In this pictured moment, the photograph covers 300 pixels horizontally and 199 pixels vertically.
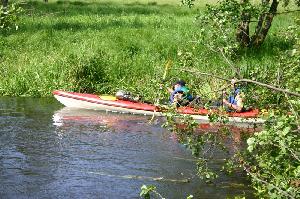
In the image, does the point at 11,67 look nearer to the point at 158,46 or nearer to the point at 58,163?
the point at 158,46

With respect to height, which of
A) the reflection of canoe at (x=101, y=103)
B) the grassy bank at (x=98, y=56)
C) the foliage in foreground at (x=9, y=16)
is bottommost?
the reflection of canoe at (x=101, y=103)

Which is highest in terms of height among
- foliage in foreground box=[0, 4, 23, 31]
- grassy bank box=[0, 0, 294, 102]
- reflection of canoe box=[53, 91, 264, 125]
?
foliage in foreground box=[0, 4, 23, 31]

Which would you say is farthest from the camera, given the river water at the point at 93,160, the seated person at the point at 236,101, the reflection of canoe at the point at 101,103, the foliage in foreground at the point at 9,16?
the reflection of canoe at the point at 101,103

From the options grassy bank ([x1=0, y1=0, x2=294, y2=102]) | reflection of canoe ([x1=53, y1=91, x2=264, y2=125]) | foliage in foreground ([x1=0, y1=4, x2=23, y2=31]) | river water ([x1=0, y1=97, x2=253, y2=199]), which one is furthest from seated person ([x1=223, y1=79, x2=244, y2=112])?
reflection of canoe ([x1=53, y1=91, x2=264, y2=125])

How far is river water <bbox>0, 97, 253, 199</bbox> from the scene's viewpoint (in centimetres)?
916

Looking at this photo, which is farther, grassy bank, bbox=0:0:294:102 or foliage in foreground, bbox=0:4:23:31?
grassy bank, bbox=0:0:294:102

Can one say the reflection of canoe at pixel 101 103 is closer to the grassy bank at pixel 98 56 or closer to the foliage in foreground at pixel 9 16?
the grassy bank at pixel 98 56

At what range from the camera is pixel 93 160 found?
429 inches

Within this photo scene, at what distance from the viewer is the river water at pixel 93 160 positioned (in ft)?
30.0

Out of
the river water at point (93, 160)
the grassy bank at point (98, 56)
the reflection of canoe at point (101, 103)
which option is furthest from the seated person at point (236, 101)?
the reflection of canoe at point (101, 103)

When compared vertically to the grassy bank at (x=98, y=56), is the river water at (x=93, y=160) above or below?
below

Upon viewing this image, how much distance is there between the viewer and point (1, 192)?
29.5ft

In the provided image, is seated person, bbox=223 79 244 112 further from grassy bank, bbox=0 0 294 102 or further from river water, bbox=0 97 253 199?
grassy bank, bbox=0 0 294 102

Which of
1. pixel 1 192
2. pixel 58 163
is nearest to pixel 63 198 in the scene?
pixel 1 192
